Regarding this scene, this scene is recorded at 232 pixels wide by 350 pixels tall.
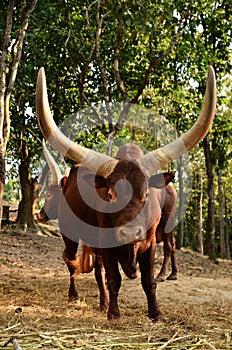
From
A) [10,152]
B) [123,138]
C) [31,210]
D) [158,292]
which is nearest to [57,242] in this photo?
[31,210]

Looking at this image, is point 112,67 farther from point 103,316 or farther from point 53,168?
point 103,316

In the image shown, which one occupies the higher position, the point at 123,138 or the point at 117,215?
the point at 123,138

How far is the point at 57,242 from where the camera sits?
655 inches

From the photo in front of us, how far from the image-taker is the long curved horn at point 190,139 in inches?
168

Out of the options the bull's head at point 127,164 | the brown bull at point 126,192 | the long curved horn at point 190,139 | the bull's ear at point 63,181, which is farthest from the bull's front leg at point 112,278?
the bull's ear at point 63,181

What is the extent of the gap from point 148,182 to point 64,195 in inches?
80.0

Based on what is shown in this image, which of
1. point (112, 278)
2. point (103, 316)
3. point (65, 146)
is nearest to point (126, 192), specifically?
point (65, 146)

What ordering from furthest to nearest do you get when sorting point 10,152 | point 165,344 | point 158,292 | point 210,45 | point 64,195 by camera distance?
point 10,152
point 210,45
point 158,292
point 64,195
point 165,344

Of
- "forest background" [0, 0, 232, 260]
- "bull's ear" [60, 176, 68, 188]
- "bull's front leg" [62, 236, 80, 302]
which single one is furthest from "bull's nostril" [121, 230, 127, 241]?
"forest background" [0, 0, 232, 260]

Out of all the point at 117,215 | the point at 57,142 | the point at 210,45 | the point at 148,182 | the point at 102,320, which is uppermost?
the point at 210,45

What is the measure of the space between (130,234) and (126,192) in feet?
1.44

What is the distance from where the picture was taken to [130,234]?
4242 mm

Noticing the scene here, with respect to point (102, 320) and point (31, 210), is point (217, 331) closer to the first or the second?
point (102, 320)

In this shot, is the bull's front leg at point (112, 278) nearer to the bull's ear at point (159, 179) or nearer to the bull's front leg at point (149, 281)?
the bull's front leg at point (149, 281)
